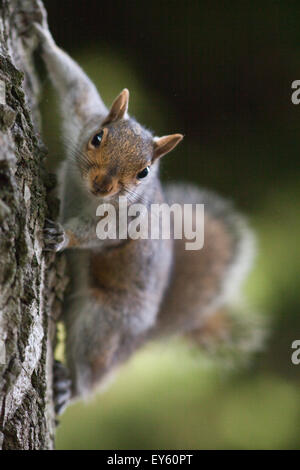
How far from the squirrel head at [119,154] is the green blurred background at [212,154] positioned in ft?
0.80

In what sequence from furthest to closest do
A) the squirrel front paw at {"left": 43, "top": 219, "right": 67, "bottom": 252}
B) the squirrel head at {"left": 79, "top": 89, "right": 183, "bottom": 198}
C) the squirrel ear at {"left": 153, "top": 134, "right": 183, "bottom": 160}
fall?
the squirrel ear at {"left": 153, "top": 134, "right": 183, "bottom": 160}, the squirrel head at {"left": 79, "top": 89, "right": 183, "bottom": 198}, the squirrel front paw at {"left": 43, "top": 219, "right": 67, "bottom": 252}

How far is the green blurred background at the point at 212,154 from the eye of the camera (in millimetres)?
1832

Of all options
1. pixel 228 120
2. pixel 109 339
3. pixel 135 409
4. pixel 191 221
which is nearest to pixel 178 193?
pixel 191 221

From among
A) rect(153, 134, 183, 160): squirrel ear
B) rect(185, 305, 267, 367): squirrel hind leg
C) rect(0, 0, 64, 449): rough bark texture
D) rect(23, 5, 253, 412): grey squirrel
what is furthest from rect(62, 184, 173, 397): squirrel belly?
rect(185, 305, 267, 367): squirrel hind leg

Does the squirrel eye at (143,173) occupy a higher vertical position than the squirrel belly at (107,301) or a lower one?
higher

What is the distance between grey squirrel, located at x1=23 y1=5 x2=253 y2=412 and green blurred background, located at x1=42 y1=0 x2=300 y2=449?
98mm

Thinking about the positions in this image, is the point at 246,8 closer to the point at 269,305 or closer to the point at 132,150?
the point at 132,150

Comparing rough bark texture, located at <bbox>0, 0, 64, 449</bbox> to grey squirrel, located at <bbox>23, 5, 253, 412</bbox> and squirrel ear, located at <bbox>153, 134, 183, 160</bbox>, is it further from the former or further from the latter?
squirrel ear, located at <bbox>153, 134, 183, 160</bbox>

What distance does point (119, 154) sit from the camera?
1.33 m

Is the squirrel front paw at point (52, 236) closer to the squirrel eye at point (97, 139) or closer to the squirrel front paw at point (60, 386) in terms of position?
the squirrel eye at point (97, 139)

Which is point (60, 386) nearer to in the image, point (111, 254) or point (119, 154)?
point (111, 254)

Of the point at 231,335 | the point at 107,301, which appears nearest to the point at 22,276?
the point at 107,301

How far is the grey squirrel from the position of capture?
136cm

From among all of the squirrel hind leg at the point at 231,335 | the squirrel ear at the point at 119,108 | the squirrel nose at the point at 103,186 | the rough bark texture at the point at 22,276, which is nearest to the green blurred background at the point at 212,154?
the squirrel hind leg at the point at 231,335
